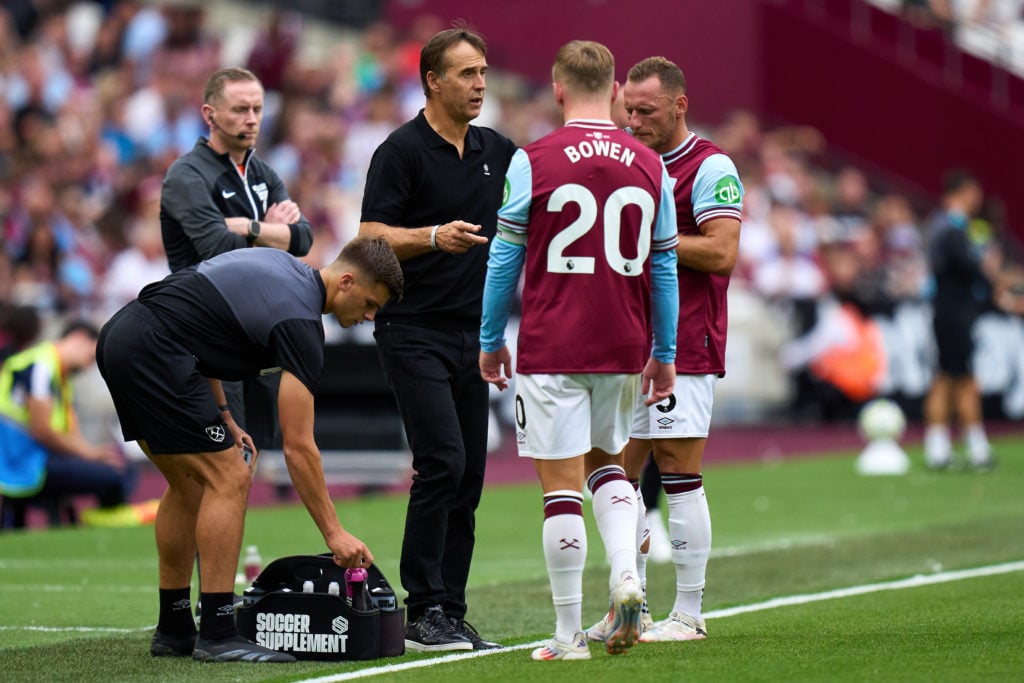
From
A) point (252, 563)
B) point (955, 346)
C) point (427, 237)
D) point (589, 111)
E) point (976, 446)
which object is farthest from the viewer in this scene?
point (955, 346)

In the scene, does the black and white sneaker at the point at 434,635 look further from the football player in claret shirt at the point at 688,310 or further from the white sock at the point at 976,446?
the white sock at the point at 976,446

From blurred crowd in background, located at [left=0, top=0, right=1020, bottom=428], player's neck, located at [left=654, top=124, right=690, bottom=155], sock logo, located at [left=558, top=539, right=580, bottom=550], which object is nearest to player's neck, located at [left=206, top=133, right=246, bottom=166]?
player's neck, located at [left=654, top=124, right=690, bottom=155]

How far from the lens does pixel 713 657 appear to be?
7.06 meters

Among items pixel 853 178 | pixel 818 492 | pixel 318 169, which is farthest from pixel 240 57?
pixel 818 492

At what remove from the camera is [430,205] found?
7.87 metres

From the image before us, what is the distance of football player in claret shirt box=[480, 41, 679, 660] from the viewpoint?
22.7ft

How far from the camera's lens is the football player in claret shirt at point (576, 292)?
692 centimetres

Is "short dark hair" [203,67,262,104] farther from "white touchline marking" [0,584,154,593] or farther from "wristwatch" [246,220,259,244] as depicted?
"white touchline marking" [0,584,154,593]

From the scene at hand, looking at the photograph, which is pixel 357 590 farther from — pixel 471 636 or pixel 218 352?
pixel 218 352

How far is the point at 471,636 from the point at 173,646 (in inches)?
52.5

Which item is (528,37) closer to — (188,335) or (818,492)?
(818,492)

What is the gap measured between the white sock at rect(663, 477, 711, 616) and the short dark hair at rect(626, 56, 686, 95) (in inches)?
73.1

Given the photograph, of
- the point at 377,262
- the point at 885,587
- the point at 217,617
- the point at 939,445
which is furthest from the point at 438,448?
the point at 939,445

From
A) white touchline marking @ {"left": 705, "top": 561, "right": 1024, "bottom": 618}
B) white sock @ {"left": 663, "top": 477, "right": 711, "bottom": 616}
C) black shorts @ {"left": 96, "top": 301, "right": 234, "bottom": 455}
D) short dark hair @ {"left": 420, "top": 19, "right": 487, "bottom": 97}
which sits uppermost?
short dark hair @ {"left": 420, "top": 19, "right": 487, "bottom": 97}
